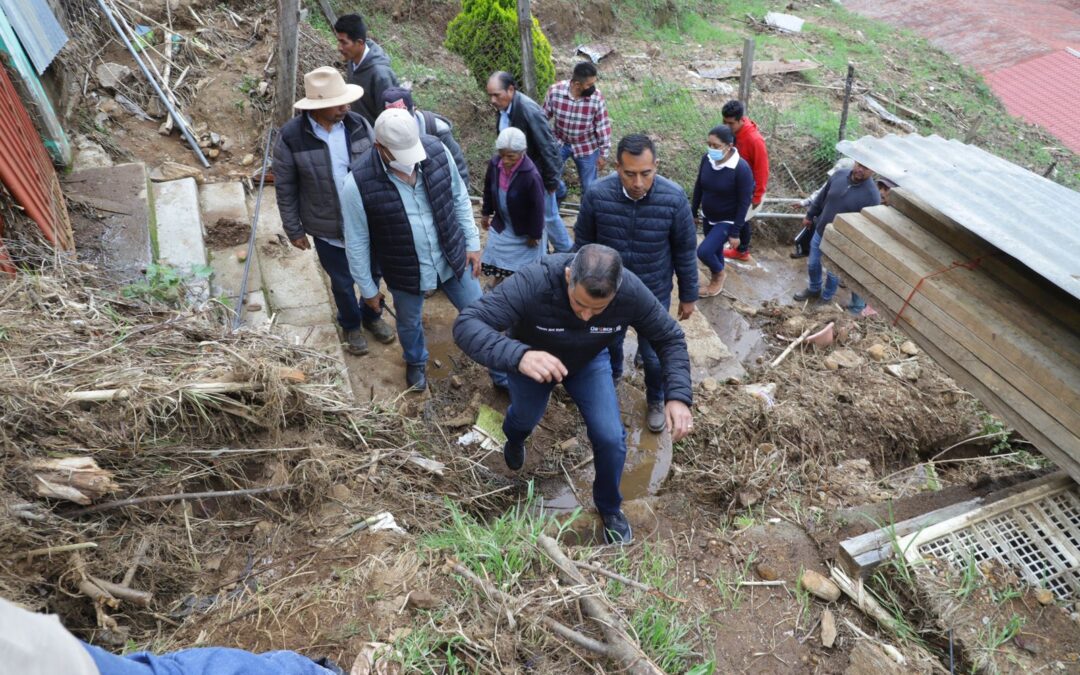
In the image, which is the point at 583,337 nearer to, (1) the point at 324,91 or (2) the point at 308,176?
(2) the point at 308,176

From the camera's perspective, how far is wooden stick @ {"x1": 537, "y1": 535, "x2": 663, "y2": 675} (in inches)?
91.4

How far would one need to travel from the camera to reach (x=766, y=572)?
309 cm

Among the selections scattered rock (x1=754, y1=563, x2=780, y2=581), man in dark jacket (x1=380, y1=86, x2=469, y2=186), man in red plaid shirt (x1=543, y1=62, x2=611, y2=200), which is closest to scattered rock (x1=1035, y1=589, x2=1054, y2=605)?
scattered rock (x1=754, y1=563, x2=780, y2=581)

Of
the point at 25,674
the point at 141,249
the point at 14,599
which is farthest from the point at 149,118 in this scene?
the point at 25,674

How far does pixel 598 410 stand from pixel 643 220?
4.10 ft

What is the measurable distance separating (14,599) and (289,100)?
4706 millimetres

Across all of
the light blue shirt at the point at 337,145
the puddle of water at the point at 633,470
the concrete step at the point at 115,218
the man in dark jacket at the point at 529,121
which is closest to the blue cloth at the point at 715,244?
the man in dark jacket at the point at 529,121

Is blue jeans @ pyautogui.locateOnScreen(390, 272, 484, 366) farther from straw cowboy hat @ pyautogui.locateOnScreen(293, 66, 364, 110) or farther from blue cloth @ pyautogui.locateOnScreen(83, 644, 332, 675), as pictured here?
blue cloth @ pyautogui.locateOnScreen(83, 644, 332, 675)

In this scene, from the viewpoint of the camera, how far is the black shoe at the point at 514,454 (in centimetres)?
392

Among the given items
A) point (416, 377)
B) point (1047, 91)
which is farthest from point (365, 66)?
point (1047, 91)

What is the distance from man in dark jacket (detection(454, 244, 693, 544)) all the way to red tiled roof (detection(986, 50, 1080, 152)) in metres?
12.3

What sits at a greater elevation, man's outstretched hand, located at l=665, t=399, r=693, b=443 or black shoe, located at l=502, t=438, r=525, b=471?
man's outstretched hand, located at l=665, t=399, r=693, b=443

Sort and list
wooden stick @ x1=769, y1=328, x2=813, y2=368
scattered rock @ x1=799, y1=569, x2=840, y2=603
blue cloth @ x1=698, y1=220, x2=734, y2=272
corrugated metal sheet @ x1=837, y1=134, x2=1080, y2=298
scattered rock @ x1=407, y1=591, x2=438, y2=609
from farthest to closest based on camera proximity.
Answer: blue cloth @ x1=698, y1=220, x2=734, y2=272
wooden stick @ x1=769, y1=328, x2=813, y2=368
scattered rock @ x1=799, y1=569, x2=840, y2=603
corrugated metal sheet @ x1=837, y1=134, x2=1080, y2=298
scattered rock @ x1=407, y1=591, x2=438, y2=609

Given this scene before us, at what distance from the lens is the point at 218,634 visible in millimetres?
2436
